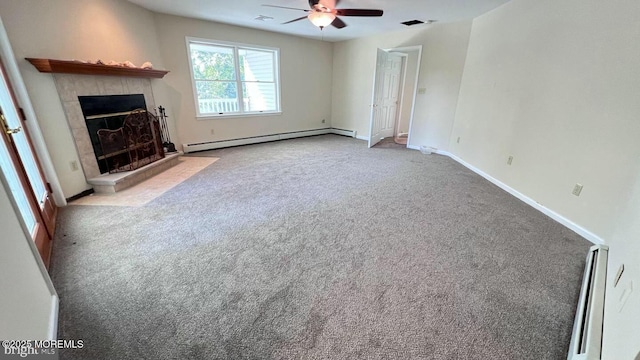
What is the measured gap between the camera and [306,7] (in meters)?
3.71

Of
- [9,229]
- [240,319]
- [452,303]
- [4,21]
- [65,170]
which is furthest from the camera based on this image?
[65,170]

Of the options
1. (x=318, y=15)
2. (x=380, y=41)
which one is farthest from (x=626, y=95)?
(x=380, y=41)

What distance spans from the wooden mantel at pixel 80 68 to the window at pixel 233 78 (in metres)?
1.35

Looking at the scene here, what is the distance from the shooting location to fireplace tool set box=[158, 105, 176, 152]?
4.34 meters

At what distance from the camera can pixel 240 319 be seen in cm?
147

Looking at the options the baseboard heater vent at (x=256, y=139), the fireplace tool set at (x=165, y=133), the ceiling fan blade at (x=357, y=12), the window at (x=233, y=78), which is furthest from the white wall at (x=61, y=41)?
the ceiling fan blade at (x=357, y=12)

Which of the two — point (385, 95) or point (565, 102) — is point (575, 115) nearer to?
point (565, 102)

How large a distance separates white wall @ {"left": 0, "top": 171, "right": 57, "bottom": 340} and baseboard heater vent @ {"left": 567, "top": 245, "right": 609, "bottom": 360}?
2382 millimetres

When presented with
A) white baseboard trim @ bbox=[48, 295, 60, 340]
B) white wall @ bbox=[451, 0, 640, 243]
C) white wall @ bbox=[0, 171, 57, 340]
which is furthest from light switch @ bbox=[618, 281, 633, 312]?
white baseboard trim @ bbox=[48, 295, 60, 340]

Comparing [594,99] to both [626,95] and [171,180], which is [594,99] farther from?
[171,180]

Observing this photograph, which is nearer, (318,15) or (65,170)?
(65,170)

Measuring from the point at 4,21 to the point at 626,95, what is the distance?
540 centimetres

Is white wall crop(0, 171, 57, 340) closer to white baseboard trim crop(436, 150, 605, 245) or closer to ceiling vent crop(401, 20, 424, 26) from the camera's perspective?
white baseboard trim crop(436, 150, 605, 245)

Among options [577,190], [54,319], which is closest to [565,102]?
[577,190]
